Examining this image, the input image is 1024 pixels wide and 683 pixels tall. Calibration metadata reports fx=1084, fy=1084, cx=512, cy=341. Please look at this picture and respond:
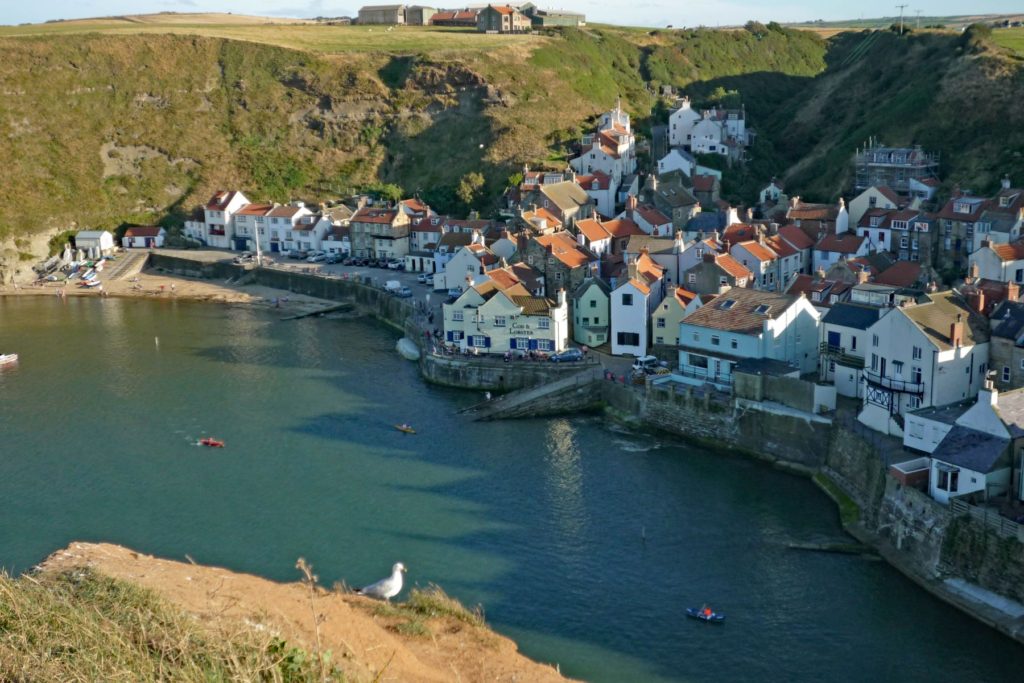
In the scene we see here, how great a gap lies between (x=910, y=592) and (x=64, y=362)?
149ft

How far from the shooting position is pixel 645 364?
162ft

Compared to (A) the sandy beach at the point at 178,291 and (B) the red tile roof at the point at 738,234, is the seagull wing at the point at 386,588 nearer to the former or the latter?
(B) the red tile roof at the point at 738,234

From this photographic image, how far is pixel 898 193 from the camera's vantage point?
70.9 metres

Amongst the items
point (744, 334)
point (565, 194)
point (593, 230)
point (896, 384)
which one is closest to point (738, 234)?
point (593, 230)

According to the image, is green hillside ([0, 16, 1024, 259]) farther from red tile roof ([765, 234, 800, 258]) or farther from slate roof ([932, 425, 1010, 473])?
slate roof ([932, 425, 1010, 473])

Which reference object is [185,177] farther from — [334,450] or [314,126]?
[334,450]

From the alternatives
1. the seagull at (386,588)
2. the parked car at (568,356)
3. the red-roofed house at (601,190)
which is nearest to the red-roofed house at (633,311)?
the parked car at (568,356)

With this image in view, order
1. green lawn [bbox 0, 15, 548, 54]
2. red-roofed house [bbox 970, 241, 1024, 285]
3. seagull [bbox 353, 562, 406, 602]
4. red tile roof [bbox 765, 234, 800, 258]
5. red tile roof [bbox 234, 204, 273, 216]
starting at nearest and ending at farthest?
1. seagull [bbox 353, 562, 406, 602]
2. red-roofed house [bbox 970, 241, 1024, 285]
3. red tile roof [bbox 765, 234, 800, 258]
4. red tile roof [bbox 234, 204, 273, 216]
5. green lawn [bbox 0, 15, 548, 54]

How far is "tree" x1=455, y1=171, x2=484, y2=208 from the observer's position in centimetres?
8675

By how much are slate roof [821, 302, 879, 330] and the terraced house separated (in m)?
38.9

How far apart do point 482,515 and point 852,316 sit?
17.5 m

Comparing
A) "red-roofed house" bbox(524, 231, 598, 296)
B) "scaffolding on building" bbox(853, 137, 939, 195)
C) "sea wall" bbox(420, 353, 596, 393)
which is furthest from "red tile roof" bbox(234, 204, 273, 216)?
"scaffolding on building" bbox(853, 137, 939, 195)

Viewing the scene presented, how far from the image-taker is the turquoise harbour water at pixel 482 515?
2942 cm

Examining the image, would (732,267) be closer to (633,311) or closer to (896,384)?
(633,311)
